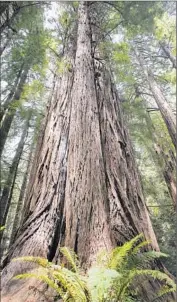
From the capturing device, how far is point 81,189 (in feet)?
9.71

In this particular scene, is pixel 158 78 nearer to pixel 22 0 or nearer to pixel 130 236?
pixel 22 0

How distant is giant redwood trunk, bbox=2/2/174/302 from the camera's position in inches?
102

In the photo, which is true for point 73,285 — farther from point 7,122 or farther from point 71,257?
point 7,122

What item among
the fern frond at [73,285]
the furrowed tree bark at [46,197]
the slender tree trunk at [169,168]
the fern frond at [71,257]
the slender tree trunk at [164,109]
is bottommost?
the fern frond at [73,285]

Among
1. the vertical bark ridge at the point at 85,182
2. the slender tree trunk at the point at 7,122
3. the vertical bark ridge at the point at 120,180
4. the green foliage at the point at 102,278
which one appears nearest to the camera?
the green foliage at the point at 102,278

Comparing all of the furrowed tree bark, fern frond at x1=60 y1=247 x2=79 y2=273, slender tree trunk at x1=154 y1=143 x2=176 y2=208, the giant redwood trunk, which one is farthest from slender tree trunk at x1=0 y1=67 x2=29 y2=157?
fern frond at x1=60 y1=247 x2=79 y2=273

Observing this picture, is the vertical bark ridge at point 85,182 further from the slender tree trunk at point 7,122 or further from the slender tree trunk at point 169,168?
the slender tree trunk at point 169,168

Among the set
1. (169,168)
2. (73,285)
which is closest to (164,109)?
(169,168)

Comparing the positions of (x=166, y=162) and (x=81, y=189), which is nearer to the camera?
(x=81, y=189)

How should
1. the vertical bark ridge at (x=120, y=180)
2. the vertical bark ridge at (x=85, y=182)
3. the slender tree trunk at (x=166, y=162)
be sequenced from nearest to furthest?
the vertical bark ridge at (x=85, y=182)
the vertical bark ridge at (x=120, y=180)
the slender tree trunk at (x=166, y=162)

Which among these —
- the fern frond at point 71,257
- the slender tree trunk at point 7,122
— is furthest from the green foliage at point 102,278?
the slender tree trunk at point 7,122

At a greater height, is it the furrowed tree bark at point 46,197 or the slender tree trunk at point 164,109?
the slender tree trunk at point 164,109

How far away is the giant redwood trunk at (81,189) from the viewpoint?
102 inches

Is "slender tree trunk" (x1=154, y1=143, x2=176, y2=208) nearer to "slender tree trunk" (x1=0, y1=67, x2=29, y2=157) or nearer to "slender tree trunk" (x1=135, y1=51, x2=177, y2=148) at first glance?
"slender tree trunk" (x1=135, y1=51, x2=177, y2=148)
